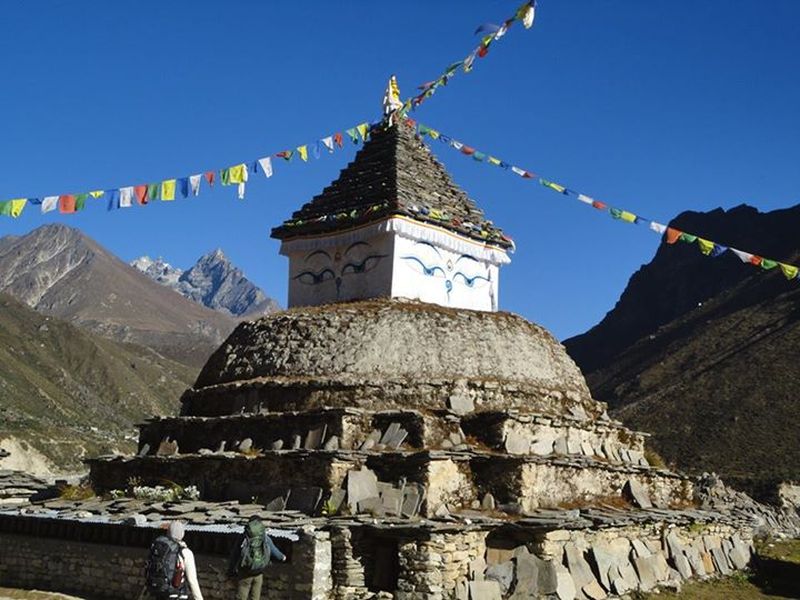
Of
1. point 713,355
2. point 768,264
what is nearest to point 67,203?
point 768,264

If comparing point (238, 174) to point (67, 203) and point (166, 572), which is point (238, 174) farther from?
point (166, 572)

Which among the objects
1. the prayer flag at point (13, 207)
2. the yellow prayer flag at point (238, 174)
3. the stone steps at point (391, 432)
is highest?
the yellow prayer flag at point (238, 174)

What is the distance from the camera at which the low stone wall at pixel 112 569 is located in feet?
41.2

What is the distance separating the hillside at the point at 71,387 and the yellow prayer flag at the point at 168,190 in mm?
30320

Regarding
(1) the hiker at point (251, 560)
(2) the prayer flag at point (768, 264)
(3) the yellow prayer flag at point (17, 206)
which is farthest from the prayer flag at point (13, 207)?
(2) the prayer flag at point (768, 264)

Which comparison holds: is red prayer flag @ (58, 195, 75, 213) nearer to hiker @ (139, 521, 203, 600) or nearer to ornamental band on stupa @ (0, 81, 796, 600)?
ornamental band on stupa @ (0, 81, 796, 600)

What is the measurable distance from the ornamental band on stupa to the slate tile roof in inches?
2.3

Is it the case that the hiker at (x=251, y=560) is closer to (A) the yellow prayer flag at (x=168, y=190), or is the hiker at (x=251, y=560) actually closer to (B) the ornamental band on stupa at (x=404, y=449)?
(B) the ornamental band on stupa at (x=404, y=449)

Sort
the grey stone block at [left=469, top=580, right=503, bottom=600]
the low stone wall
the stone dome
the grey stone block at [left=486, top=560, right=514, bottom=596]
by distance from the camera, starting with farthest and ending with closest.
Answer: the stone dome
the grey stone block at [left=486, top=560, right=514, bottom=596]
the grey stone block at [left=469, top=580, right=503, bottom=600]
the low stone wall

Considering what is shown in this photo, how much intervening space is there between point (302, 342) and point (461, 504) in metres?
5.13

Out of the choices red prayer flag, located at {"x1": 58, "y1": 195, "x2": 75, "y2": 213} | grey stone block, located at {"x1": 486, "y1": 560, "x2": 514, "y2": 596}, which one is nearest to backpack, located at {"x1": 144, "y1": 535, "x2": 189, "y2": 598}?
grey stone block, located at {"x1": 486, "y1": 560, "x2": 514, "y2": 596}

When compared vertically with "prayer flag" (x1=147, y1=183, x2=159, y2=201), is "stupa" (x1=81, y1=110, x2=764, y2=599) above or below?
below

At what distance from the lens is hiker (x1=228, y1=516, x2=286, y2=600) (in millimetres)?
10273

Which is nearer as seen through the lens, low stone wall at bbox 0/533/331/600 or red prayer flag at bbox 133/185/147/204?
low stone wall at bbox 0/533/331/600
